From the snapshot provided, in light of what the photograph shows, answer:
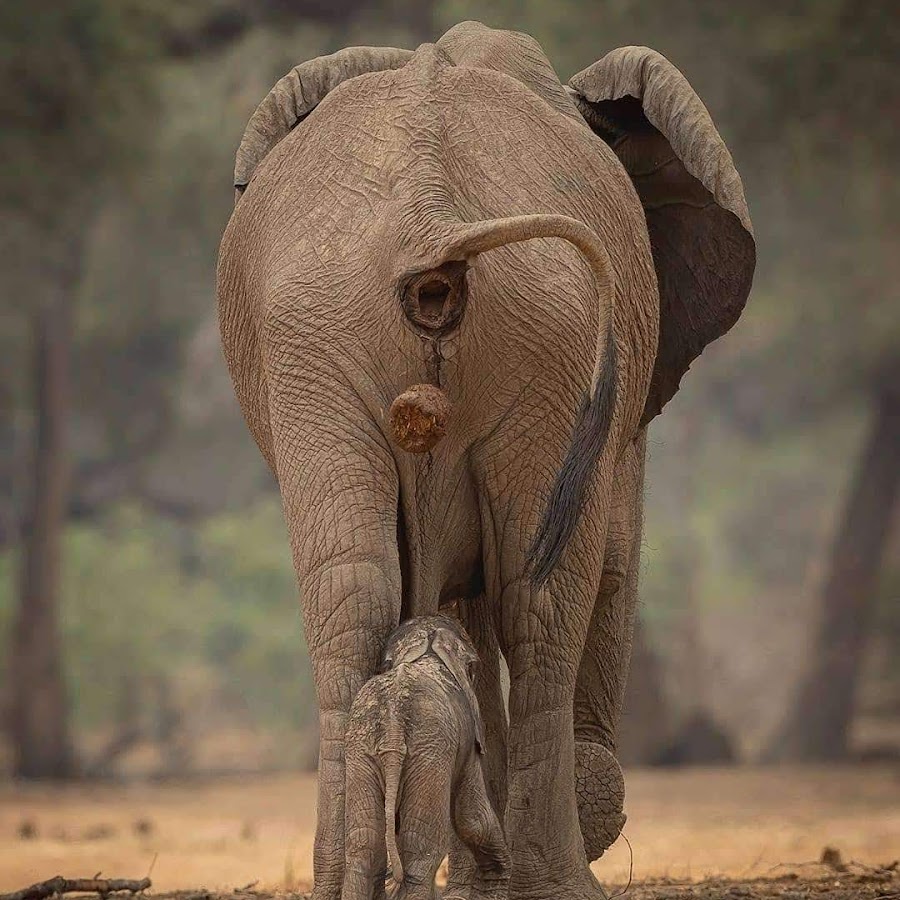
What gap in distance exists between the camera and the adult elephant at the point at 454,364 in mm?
3826

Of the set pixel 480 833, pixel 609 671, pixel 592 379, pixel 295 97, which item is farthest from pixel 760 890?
pixel 295 97

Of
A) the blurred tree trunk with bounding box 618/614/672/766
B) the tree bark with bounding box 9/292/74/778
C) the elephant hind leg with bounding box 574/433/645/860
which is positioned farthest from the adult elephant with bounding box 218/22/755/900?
the tree bark with bounding box 9/292/74/778

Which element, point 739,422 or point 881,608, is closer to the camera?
point 881,608

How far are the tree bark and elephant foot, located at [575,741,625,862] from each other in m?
12.7

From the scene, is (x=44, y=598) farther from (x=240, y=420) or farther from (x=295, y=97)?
(x=295, y=97)

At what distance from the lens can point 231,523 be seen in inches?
937

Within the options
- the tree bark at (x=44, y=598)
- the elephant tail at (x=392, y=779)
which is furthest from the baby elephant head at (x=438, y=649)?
the tree bark at (x=44, y=598)

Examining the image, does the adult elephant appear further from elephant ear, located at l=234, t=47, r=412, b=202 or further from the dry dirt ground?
the dry dirt ground

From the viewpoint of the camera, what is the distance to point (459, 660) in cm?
376

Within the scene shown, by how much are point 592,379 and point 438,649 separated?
0.62 m

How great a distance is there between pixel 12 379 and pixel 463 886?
17.1 metres

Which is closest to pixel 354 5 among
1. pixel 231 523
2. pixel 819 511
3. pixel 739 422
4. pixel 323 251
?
pixel 231 523

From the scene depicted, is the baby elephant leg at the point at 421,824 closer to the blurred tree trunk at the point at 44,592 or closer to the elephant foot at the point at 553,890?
the elephant foot at the point at 553,890

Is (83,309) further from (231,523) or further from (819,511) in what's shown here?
(819,511)
